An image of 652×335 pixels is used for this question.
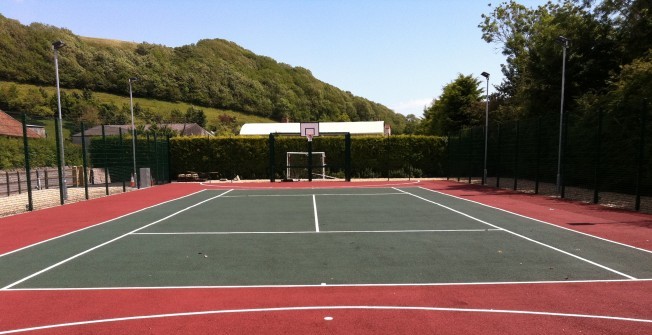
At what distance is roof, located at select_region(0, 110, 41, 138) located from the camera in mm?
14523

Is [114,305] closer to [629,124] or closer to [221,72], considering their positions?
[629,124]

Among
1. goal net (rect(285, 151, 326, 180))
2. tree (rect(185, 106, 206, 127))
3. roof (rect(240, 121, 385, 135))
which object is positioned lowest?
goal net (rect(285, 151, 326, 180))

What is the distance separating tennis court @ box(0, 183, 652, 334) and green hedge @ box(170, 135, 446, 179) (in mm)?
17022

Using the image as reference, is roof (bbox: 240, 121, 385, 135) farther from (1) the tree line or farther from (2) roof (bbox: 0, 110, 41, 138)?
(2) roof (bbox: 0, 110, 41, 138)

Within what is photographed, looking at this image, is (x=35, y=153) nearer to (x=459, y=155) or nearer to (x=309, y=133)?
(x=309, y=133)

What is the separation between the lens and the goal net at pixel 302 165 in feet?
A: 93.0

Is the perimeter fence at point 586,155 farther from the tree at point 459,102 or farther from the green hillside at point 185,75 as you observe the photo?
the green hillside at point 185,75

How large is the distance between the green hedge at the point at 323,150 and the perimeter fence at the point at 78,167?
3335 millimetres

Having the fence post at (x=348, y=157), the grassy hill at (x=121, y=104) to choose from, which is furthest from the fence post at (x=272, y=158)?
the grassy hill at (x=121, y=104)

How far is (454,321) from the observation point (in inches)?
187

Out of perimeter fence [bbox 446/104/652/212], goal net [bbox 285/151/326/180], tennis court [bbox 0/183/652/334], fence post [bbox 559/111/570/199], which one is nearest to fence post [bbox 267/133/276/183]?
goal net [bbox 285/151/326/180]

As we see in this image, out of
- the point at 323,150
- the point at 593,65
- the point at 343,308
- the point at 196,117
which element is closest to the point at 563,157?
the point at 593,65

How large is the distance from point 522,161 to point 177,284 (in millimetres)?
19050

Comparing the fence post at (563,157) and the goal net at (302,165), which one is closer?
the fence post at (563,157)
